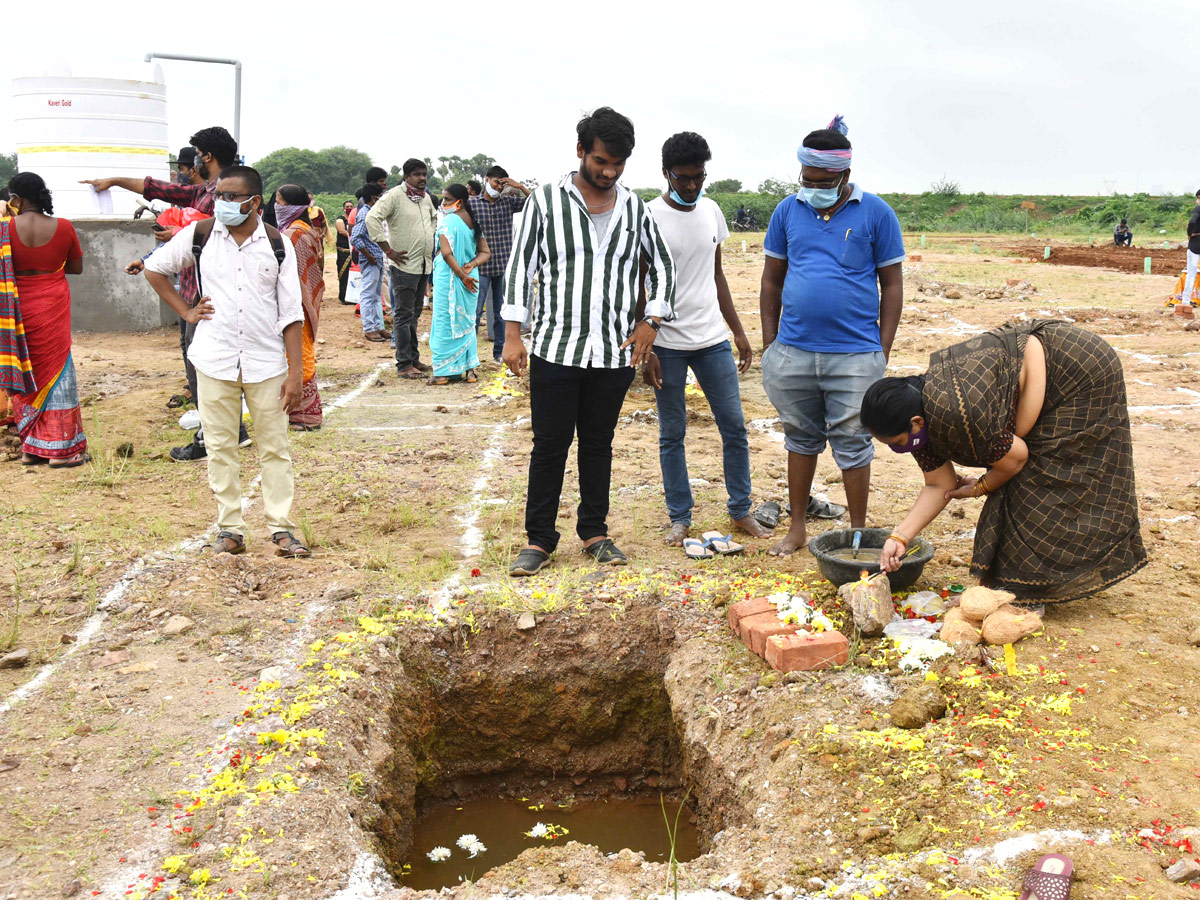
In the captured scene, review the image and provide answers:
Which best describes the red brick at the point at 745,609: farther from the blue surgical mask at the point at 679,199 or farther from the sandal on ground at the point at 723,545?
the blue surgical mask at the point at 679,199

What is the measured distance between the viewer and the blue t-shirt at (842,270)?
4406 millimetres

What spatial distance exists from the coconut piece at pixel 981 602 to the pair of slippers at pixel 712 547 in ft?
4.33

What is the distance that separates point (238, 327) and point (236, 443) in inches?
24.6

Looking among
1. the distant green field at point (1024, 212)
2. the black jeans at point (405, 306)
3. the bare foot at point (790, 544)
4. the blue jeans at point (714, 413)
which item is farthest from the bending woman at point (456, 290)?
the distant green field at point (1024, 212)

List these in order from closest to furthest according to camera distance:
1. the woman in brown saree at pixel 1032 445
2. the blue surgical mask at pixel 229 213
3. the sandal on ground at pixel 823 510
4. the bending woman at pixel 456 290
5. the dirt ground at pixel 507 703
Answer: the dirt ground at pixel 507 703 < the woman in brown saree at pixel 1032 445 < the blue surgical mask at pixel 229 213 < the sandal on ground at pixel 823 510 < the bending woman at pixel 456 290

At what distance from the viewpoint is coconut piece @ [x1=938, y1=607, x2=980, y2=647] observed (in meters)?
3.80

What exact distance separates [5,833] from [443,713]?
6.17 feet

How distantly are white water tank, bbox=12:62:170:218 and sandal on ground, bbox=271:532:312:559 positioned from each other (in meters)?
8.59

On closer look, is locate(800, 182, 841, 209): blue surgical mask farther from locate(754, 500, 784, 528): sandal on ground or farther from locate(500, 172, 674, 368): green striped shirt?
locate(754, 500, 784, 528): sandal on ground

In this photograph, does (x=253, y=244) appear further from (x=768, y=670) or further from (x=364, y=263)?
(x=364, y=263)

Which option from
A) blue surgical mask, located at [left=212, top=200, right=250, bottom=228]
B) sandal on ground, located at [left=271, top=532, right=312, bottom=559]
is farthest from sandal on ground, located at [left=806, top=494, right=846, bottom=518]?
blue surgical mask, located at [left=212, top=200, right=250, bottom=228]

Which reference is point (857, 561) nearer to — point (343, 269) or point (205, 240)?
point (205, 240)

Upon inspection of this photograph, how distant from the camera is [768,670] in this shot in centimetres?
396

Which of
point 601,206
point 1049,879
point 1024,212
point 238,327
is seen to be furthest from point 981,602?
point 1024,212
